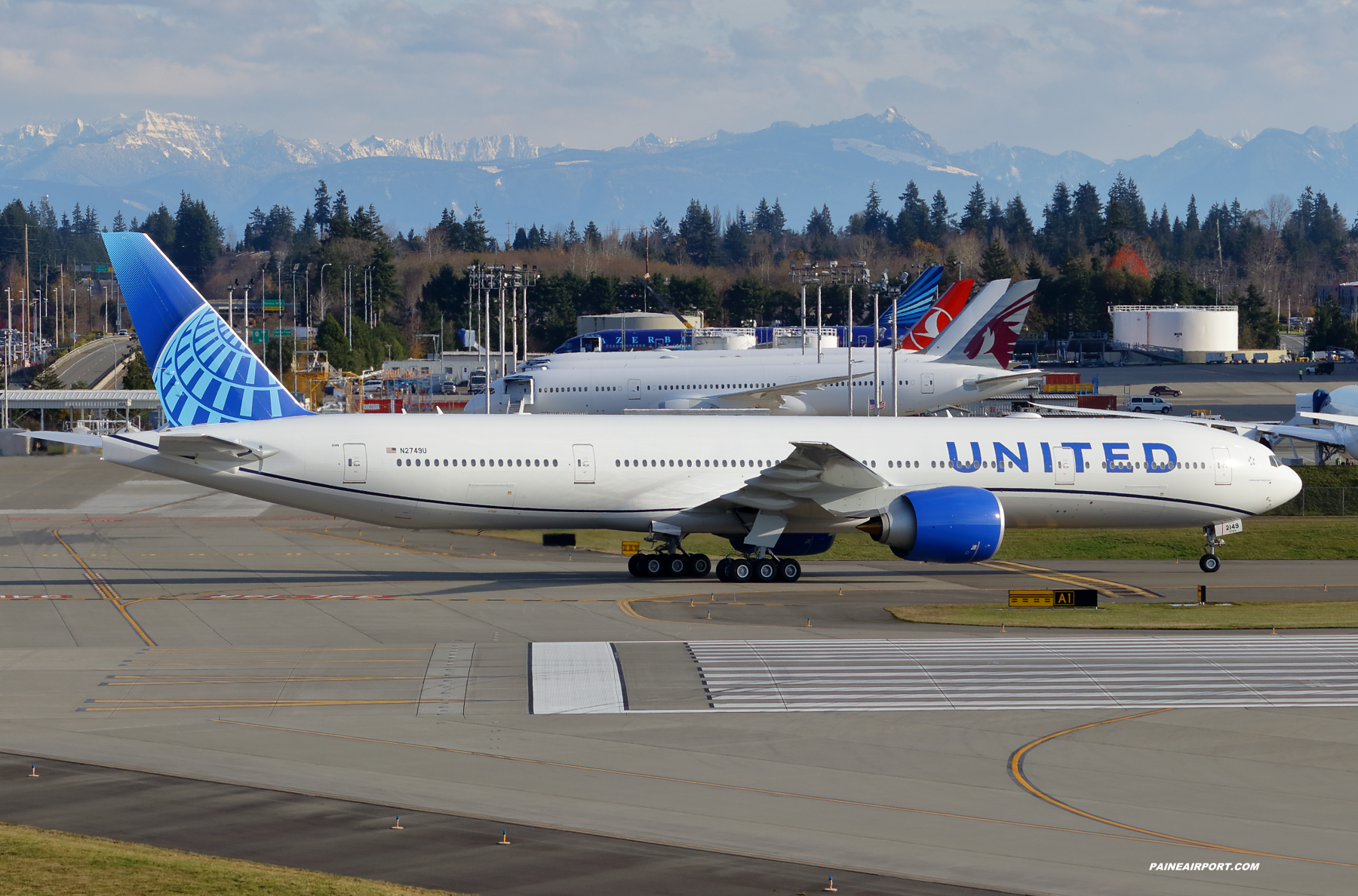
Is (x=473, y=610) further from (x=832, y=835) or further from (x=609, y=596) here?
(x=832, y=835)

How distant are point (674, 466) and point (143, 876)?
22.7 m

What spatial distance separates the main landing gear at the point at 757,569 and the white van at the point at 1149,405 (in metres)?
61.9

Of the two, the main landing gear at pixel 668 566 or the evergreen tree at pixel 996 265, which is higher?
the evergreen tree at pixel 996 265

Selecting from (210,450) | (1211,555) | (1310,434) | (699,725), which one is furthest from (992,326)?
(699,725)

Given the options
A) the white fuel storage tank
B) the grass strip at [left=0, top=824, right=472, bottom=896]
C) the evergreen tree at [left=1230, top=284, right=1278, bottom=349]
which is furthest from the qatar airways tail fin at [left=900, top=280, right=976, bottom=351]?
the evergreen tree at [left=1230, top=284, right=1278, bottom=349]

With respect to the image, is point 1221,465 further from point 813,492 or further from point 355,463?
point 355,463

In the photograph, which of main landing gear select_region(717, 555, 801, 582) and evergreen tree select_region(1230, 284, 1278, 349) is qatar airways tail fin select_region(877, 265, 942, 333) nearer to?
main landing gear select_region(717, 555, 801, 582)

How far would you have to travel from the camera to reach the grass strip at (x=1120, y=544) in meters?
40.5

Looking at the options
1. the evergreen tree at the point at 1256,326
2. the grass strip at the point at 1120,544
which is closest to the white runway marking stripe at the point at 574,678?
the grass strip at the point at 1120,544

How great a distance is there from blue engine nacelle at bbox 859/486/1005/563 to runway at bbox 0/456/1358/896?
3.80 feet

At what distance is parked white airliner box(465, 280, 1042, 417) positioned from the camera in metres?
67.8

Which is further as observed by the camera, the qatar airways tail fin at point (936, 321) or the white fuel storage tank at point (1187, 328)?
the white fuel storage tank at point (1187, 328)

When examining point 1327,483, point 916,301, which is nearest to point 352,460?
point 1327,483

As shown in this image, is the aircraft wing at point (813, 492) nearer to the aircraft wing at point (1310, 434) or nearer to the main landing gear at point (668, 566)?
the main landing gear at point (668, 566)
